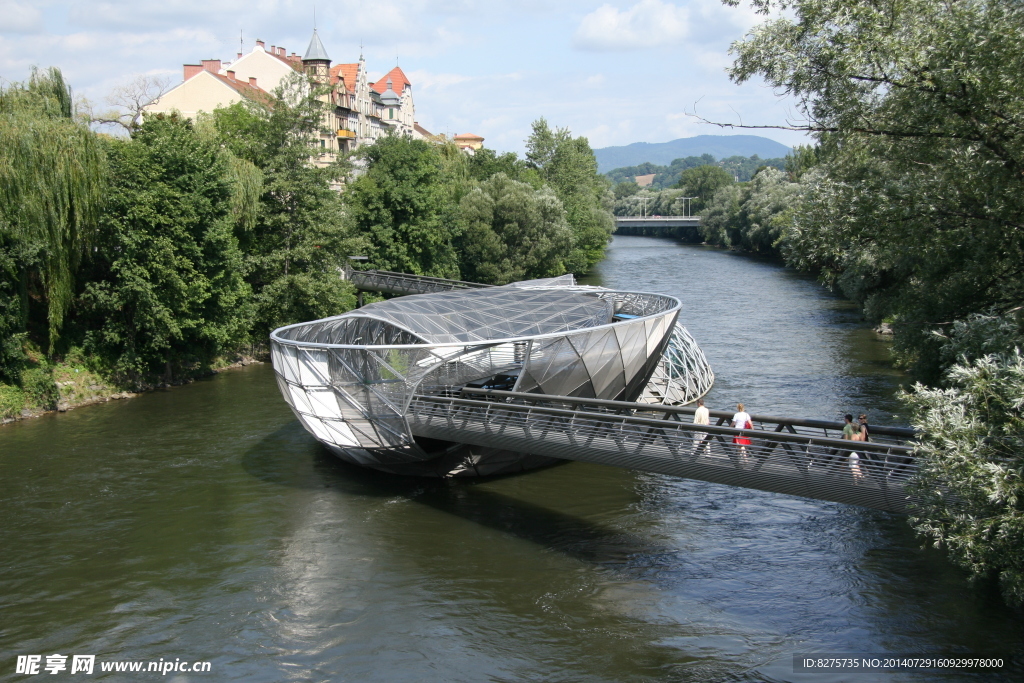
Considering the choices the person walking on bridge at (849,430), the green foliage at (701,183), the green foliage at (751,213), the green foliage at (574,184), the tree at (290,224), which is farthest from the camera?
the green foliage at (701,183)

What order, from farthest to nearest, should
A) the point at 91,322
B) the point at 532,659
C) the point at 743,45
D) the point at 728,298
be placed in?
the point at 728,298, the point at 91,322, the point at 743,45, the point at 532,659

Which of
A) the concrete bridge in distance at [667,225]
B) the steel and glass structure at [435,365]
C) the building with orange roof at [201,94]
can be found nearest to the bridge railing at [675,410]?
the steel and glass structure at [435,365]

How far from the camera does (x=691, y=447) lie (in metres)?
15.5

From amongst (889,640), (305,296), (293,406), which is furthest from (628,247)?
(889,640)

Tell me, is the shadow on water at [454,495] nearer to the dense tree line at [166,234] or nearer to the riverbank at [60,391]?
the riverbank at [60,391]

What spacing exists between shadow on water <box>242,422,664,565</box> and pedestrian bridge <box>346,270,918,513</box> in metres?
1.74

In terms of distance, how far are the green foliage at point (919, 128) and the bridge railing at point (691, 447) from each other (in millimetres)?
4566

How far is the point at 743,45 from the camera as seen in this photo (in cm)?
1639

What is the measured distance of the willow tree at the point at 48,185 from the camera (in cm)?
2612

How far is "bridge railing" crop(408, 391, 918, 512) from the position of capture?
44.4 feet

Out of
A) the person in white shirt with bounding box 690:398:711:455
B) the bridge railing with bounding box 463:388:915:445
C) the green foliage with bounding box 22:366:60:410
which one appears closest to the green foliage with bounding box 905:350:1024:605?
the bridge railing with bounding box 463:388:915:445

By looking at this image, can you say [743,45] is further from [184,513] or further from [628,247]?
[628,247]

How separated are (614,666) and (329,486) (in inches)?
411

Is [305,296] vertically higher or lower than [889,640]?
higher
